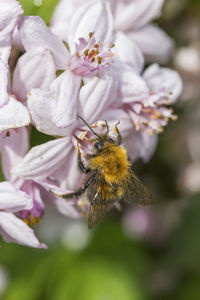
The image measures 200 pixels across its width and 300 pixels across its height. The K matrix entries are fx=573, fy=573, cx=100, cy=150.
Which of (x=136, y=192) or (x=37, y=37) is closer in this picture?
(x=37, y=37)

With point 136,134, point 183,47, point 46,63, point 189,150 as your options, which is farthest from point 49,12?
point 189,150

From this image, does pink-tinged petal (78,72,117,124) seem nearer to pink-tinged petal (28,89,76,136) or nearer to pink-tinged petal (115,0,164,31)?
pink-tinged petal (28,89,76,136)

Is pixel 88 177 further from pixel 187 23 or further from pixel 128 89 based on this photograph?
pixel 187 23

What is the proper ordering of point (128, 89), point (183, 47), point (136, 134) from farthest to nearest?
point (183, 47) → point (136, 134) → point (128, 89)

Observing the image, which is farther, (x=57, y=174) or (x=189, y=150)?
(x=189, y=150)

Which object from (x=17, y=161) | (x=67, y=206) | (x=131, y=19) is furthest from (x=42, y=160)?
(x=131, y=19)

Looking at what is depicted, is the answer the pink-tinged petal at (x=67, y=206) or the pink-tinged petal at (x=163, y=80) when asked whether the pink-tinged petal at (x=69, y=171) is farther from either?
the pink-tinged petal at (x=163, y=80)

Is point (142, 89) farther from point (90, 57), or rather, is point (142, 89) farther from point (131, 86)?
point (90, 57)
